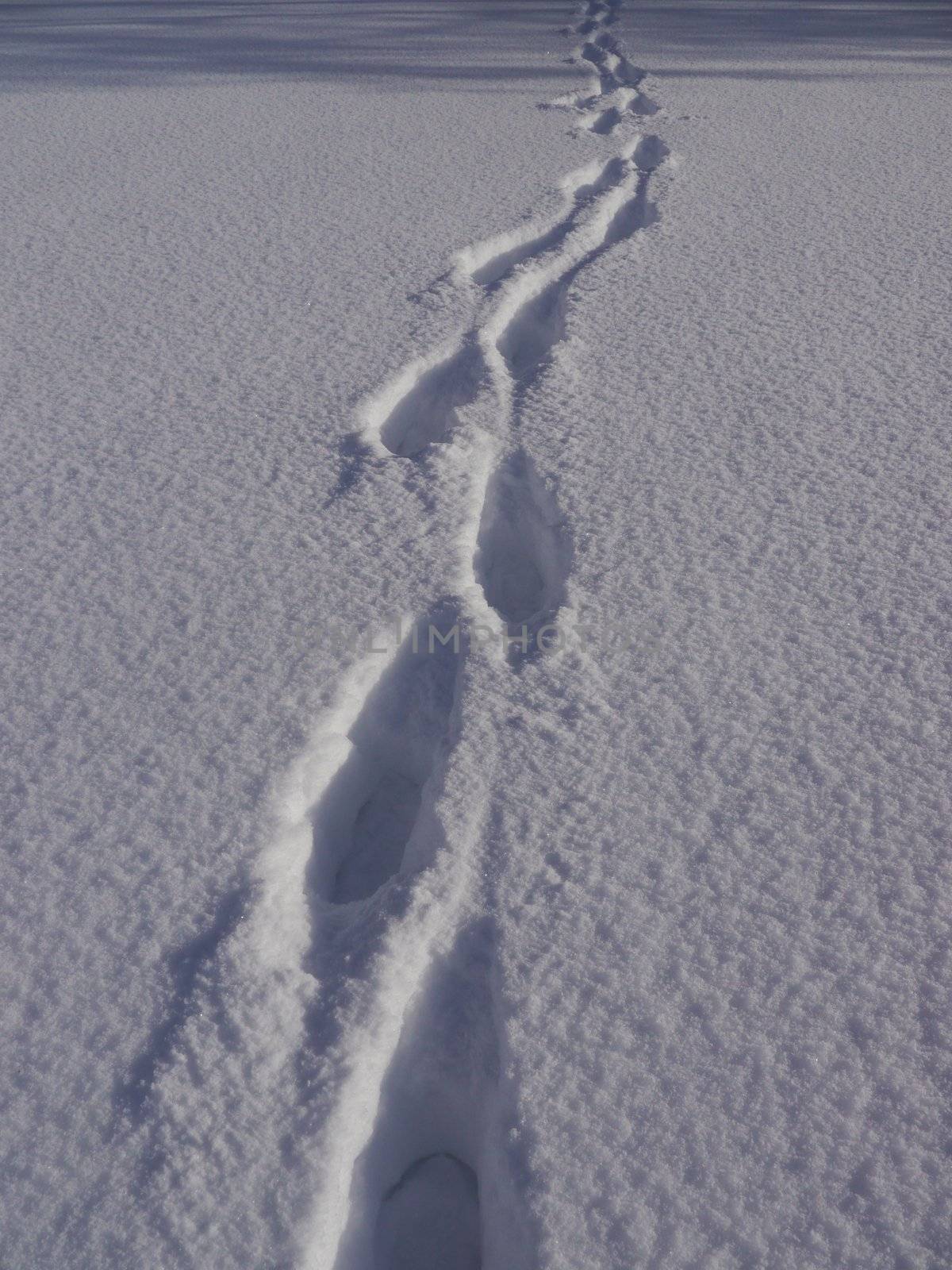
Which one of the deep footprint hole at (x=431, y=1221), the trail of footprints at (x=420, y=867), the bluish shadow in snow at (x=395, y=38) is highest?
the bluish shadow in snow at (x=395, y=38)

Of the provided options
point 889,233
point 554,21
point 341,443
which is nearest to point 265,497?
point 341,443

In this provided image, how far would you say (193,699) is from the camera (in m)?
1.02

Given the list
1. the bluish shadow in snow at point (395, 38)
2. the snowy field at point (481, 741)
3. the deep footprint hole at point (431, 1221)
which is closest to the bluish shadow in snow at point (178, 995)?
the snowy field at point (481, 741)

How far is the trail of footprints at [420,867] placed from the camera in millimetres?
721

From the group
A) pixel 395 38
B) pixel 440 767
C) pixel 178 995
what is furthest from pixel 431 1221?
pixel 395 38

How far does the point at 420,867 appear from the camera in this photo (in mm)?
881

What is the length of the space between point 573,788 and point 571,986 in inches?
7.6

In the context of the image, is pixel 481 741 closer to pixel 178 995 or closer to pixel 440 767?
pixel 440 767

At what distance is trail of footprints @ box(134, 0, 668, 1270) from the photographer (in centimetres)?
72

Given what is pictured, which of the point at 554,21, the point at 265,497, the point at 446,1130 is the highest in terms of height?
the point at 554,21

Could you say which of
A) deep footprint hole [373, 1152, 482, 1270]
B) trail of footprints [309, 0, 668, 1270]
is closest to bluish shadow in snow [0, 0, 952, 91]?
trail of footprints [309, 0, 668, 1270]

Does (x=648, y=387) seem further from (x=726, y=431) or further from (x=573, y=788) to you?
(x=573, y=788)

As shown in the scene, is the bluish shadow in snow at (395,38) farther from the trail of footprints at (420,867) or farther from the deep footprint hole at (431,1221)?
the deep footprint hole at (431,1221)

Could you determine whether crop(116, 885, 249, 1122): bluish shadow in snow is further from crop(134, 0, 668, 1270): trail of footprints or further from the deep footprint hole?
the deep footprint hole
